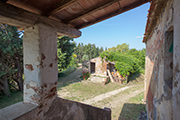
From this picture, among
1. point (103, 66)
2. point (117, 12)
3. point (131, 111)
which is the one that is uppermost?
point (117, 12)

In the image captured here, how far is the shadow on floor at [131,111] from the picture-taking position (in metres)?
5.04

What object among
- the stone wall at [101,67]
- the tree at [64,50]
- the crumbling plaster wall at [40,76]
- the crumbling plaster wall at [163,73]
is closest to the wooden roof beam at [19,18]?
the crumbling plaster wall at [40,76]

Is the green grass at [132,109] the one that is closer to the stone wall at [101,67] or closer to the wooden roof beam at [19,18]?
the stone wall at [101,67]

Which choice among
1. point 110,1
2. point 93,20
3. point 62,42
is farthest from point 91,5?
point 62,42

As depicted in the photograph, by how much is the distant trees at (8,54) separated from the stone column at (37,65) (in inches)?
269

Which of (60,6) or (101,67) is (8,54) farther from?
(101,67)

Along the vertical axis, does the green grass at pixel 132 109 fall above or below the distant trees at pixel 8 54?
below

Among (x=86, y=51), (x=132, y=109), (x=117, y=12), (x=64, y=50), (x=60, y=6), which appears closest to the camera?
(x=60, y=6)

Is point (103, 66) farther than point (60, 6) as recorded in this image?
Yes

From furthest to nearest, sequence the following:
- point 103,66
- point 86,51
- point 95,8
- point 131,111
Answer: point 86,51
point 103,66
point 131,111
point 95,8

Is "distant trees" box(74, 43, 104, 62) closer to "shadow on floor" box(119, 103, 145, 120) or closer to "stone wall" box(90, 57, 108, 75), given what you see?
"stone wall" box(90, 57, 108, 75)

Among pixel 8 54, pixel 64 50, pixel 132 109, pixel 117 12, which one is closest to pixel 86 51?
pixel 64 50

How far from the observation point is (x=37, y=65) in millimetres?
1450

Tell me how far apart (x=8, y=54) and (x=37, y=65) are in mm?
7787
